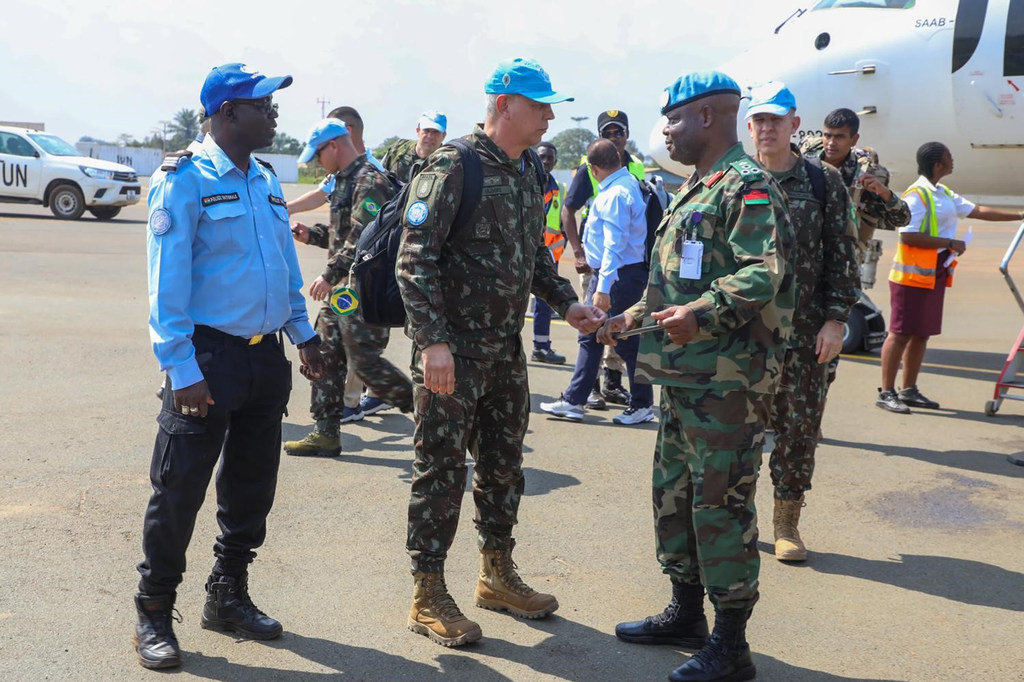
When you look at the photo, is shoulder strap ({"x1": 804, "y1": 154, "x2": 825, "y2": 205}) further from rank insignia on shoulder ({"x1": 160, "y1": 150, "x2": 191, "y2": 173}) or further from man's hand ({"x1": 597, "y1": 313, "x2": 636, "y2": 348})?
rank insignia on shoulder ({"x1": 160, "y1": 150, "x2": 191, "y2": 173})

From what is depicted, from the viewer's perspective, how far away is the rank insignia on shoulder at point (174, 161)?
3.45m

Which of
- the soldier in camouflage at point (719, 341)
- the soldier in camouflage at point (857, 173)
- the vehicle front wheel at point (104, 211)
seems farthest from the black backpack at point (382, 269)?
the vehicle front wheel at point (104, 211)

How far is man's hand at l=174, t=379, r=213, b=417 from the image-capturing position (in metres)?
3.37

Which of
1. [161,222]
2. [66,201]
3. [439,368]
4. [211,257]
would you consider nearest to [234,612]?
[439,368]

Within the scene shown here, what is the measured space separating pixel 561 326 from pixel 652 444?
493 centimetres

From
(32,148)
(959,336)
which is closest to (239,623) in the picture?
(959,336)

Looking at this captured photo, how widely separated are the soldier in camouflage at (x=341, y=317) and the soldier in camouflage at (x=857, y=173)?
8.45ft

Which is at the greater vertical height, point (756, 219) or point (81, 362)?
point (756, 219)

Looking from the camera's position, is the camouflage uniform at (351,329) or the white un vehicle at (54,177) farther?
the white un vehicle at (54,177)

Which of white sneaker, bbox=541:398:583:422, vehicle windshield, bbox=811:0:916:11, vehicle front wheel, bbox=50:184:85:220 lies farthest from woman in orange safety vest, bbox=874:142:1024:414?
vehicle front wheel, bbox=50:184:85:220

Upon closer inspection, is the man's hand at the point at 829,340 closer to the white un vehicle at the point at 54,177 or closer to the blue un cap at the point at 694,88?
the blue un cap at the point at 694,88

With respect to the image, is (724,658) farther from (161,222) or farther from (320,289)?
(320,289)

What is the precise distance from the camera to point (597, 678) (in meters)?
3.60

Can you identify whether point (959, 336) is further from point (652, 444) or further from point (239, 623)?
point (239, 623)
